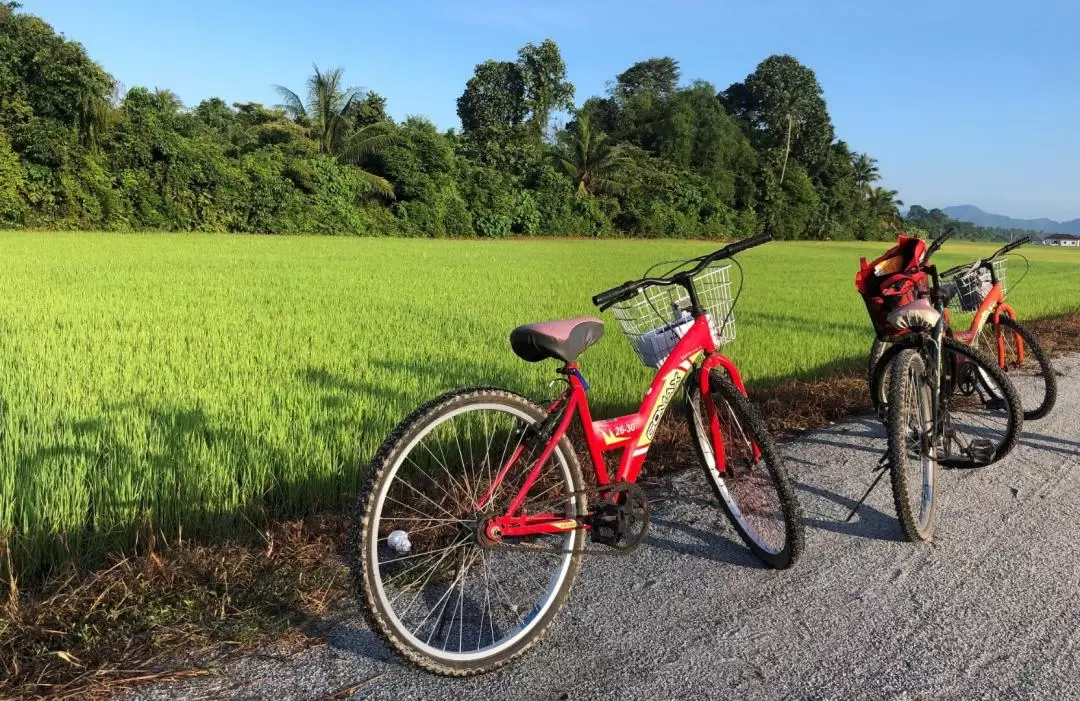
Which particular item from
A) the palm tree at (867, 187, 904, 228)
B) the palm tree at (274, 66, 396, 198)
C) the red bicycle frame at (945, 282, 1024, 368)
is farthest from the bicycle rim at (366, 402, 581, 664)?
the palm tree at (867, 187, 904, 228)

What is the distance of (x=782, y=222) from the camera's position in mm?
44719

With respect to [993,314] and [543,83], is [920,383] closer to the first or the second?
[993,314]

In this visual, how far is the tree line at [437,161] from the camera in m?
21.3

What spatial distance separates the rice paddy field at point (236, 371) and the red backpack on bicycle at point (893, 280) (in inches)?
63.6

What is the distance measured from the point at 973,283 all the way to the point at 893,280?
5.25ft

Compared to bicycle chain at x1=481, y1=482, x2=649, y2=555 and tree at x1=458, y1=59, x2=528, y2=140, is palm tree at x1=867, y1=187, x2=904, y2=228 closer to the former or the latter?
tree at x1=458, y1=59, x2=528, y2=140

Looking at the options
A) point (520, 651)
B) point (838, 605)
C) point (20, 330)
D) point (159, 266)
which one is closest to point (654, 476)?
point (838, 605)

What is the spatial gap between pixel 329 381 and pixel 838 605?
10.9 feet

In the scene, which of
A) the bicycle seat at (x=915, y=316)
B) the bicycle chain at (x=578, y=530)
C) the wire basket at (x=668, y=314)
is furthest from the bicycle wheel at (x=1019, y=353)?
the bicycle chain at (x=578, y=530)

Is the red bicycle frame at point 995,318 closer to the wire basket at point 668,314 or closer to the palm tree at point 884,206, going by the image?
the wire basket at point 668,314

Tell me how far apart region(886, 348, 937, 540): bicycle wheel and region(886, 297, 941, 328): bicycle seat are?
0.21m

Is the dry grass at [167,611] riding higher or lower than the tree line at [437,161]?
lower

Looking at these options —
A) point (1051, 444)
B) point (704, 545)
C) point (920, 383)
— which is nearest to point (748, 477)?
point (704, 545)

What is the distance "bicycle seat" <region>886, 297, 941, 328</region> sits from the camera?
3.03 meters
